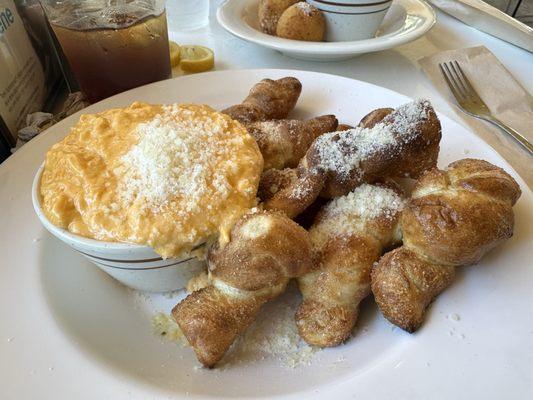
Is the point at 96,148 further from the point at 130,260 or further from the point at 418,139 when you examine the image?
the point at 418,139

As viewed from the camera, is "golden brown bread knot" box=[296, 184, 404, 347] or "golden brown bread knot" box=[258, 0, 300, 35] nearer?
"golden brown bread knot" box=[296, 184, 404, 347]

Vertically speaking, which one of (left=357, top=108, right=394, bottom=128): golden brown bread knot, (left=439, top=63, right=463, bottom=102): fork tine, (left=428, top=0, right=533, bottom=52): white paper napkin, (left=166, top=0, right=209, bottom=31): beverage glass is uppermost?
(left=357, top=108, right=394, bottom=128): golden brown bread knot

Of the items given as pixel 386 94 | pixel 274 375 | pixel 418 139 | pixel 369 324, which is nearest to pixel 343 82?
pixel 386 94

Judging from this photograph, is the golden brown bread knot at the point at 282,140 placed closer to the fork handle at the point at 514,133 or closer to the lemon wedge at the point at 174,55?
the fork handle at the point at 514,133

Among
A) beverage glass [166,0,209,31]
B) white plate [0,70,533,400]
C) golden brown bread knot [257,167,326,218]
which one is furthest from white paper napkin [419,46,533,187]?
beverage glass [166,0,209,31]

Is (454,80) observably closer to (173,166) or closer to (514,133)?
(514,133)

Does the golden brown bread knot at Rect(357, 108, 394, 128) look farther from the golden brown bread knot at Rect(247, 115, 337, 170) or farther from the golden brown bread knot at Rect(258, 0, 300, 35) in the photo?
the golden brown bread knot at Rect(258, 0, 300, 35)

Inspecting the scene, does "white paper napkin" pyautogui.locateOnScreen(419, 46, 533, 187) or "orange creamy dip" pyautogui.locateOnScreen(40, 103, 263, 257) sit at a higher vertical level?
"orange creamy dip" pyautogui.locateOnScreen(40, 103, 263, 257)
